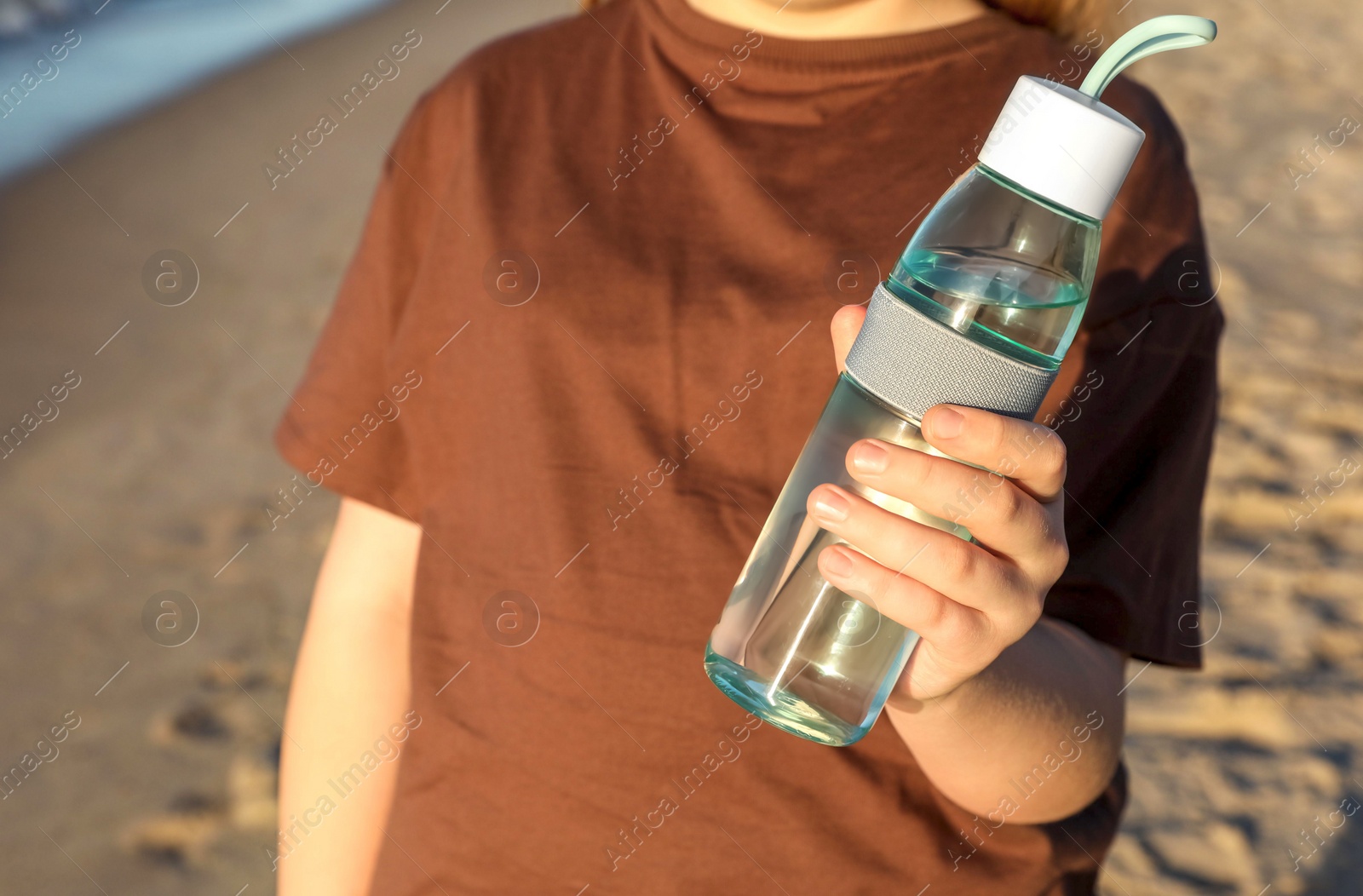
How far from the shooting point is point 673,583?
3.87 ft

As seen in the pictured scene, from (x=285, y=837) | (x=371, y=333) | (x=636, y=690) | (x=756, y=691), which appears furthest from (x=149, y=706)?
(x=756, y=691)

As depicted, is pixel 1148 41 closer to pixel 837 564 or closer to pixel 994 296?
pixel 994 296

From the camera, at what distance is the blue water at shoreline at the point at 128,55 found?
7.10 m

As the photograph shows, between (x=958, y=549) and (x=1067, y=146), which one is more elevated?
(x=1067, y=146)

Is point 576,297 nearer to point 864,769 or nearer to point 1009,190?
point 1009,190

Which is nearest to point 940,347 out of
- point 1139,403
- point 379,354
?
point 1139,403

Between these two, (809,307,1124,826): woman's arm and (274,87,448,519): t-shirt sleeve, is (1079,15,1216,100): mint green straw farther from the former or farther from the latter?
(274,87,448,519): t-shirt sleeve

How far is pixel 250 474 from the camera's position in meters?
4.42

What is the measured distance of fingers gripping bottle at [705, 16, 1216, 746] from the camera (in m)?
0.82

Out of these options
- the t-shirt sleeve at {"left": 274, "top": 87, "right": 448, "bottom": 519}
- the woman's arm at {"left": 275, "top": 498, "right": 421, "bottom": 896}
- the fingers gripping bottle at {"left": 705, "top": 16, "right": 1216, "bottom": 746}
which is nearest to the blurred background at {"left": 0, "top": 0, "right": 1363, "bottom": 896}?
the fingers gripping bottle at {"left": 705, "top": 16, "right": 1216, "bottom": 746}

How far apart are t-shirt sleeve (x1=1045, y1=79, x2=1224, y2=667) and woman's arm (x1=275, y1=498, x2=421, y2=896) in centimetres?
83

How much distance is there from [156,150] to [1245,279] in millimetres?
6266

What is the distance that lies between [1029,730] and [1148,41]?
625 mm

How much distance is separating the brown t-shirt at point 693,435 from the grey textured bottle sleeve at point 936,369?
28cm
